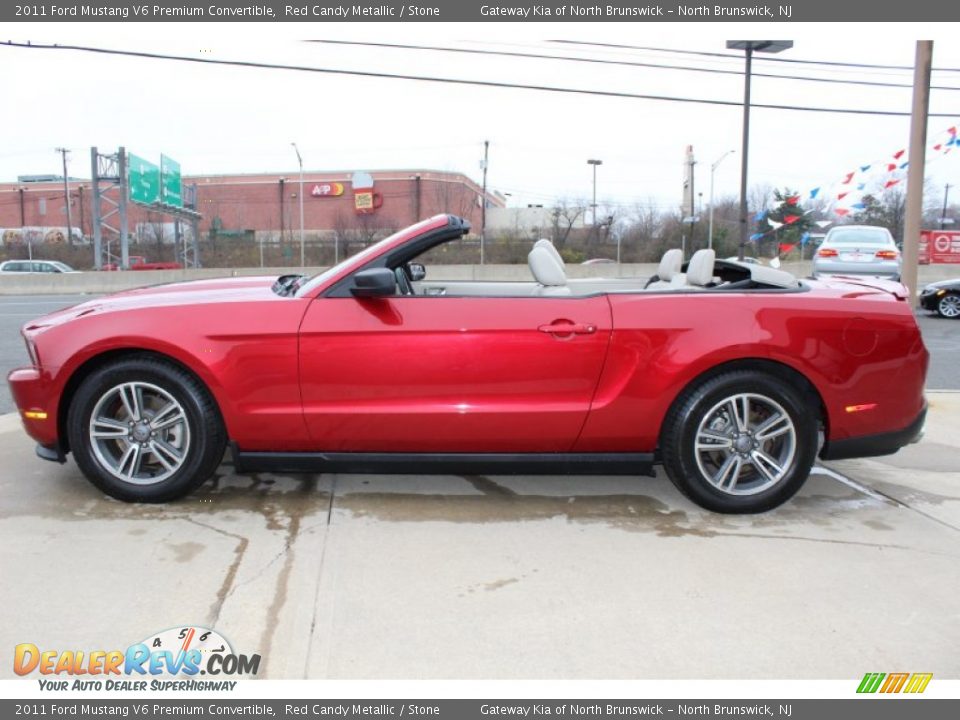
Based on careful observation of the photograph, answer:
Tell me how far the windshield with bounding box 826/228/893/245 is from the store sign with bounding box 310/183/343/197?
54.4 meters

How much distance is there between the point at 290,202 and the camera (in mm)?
65688

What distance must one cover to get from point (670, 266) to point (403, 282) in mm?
1712

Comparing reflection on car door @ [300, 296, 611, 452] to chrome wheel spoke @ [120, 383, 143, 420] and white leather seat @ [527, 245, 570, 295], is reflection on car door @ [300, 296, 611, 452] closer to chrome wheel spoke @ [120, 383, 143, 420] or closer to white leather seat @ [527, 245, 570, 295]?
white leather seat @ [527, 245, 570, 295]

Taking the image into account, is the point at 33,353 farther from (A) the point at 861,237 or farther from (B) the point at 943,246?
(B) the point at 943,246

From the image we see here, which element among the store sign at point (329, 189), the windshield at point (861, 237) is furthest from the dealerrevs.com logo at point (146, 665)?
the store sign at point (329, 189)

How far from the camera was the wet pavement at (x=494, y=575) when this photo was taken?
8.11 ft

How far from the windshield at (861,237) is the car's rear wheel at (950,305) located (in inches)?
74.8

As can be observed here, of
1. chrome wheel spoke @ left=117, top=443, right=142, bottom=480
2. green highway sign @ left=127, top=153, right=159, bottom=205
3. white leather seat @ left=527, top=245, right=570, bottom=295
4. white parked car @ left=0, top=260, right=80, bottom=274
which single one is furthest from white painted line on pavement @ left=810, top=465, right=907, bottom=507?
green highway sign @ left=127, top=153, right=159, bottom=205

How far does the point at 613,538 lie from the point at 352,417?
1393mm

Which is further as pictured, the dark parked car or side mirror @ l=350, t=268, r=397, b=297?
the dark parked car

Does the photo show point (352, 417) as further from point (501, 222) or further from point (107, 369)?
point (501, 222)

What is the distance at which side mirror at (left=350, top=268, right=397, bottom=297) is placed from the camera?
346cm

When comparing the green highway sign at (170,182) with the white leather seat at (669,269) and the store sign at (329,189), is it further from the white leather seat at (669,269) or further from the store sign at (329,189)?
the white leather seat at (669,269)
